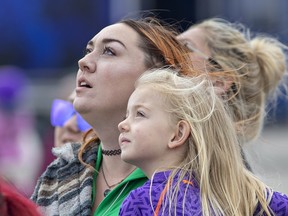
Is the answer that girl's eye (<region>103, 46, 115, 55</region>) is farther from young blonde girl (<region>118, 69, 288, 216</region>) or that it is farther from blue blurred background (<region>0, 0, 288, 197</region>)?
blue blurred background (<region>0, 0, 288, 197</region>)

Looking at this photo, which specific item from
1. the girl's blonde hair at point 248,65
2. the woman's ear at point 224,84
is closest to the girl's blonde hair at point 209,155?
the woman's ear at point 224,84

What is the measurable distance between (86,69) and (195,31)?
4.11ft

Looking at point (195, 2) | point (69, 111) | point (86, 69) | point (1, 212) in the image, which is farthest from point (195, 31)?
point (195, 2)

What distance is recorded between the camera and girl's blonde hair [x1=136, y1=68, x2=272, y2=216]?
10.5 feet

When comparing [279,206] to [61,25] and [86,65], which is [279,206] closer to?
[86,65]

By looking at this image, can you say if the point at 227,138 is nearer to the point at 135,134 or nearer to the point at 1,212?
the point at 135,134

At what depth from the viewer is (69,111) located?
5.35 meters

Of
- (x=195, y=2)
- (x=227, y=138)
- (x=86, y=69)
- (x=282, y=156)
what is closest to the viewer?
(x=227, y=138)

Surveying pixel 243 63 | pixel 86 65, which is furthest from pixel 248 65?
pixel 86 65

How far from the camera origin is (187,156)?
329 centimetres

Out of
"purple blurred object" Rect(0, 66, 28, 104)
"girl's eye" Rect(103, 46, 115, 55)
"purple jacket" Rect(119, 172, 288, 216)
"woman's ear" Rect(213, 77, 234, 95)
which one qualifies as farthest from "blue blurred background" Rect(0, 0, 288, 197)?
"purple jacket" Rect(119, 172, 288, 216)

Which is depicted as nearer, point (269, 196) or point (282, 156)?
point (269, 196)

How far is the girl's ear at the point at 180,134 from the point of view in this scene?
327cm

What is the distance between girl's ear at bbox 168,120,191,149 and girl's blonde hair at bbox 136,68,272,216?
1 cm
